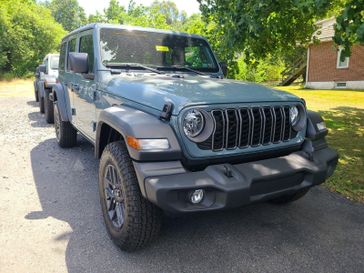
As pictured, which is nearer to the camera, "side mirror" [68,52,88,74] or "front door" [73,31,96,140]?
"side mirror" [68,52,88,74]

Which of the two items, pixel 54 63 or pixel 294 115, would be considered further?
pixel 54 63

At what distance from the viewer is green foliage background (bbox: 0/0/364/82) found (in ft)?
16.1

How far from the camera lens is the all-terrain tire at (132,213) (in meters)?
2.68

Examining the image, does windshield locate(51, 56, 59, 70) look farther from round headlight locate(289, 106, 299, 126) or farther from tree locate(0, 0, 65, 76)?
tree locate(0, 0, 65, 76)

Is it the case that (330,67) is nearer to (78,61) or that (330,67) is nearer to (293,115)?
(293,115)

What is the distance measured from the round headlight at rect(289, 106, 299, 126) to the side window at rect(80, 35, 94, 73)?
2270 millimetres

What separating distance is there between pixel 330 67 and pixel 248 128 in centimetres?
2060

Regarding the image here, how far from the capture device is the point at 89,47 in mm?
4320

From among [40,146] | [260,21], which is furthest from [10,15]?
[260,21]

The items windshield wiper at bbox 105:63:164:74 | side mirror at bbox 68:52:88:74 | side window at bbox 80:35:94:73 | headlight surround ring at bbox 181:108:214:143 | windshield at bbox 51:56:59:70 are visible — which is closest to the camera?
headlight surround ring at bbox 181:108:214:143

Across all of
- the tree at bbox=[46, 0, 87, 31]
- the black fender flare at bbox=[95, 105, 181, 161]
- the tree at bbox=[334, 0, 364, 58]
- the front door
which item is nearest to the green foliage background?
the tree at bbox=[334, 0, 364, 58]

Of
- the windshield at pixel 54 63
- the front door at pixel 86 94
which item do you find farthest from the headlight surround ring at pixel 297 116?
the windshield at pixel 54 63

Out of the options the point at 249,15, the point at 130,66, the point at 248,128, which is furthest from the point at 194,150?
the point at 249,15

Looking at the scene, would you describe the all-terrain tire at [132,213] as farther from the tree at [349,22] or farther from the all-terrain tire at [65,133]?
the all-terrain tire at [65,133]
